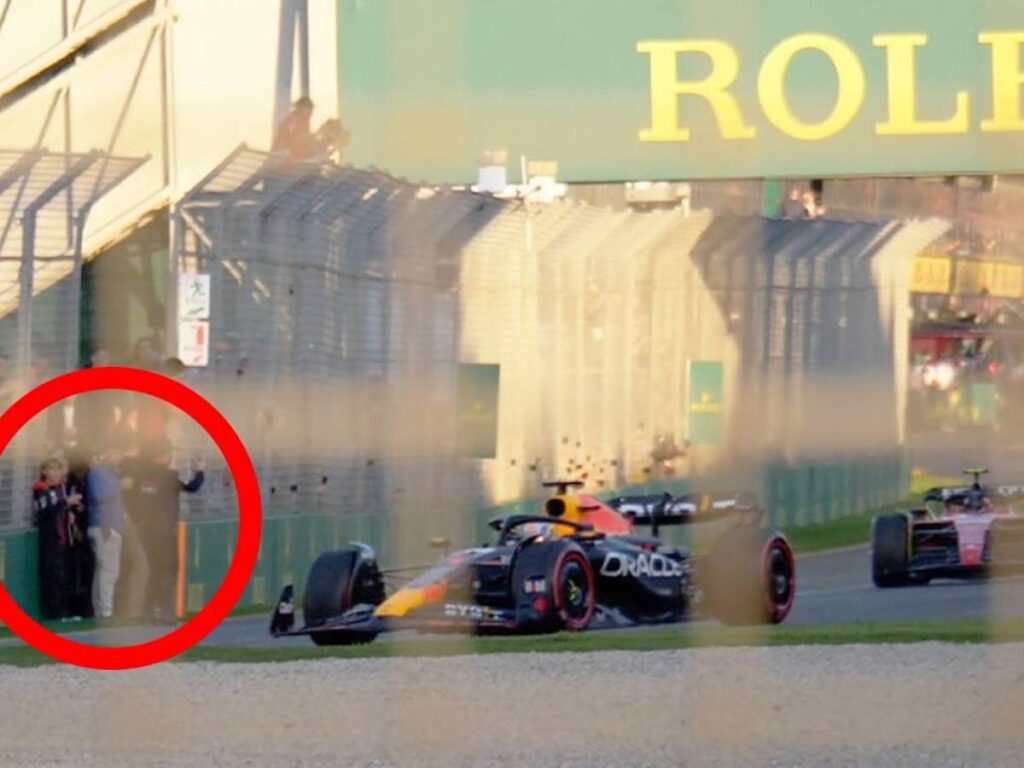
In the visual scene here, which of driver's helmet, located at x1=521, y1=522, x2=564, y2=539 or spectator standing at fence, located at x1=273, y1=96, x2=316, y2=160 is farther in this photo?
driver's helmet, located at x1=521, y1=522, x2=564, y2=539

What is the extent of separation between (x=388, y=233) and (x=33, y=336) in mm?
1164

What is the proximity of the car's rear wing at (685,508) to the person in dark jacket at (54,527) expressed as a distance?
1703mm

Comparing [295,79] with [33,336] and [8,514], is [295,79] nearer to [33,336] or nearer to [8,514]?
[33,336]

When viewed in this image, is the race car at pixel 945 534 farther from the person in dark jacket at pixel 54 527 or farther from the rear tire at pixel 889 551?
the person in dark jacket at pixel 54 527

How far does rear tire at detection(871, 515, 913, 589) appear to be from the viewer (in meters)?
8.82

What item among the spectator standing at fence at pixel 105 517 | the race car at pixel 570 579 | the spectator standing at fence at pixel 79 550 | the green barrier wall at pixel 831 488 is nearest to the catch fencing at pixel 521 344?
the green barrier wall at pixel 831 488

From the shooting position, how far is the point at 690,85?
7.69 metres

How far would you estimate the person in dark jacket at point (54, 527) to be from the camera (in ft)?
28.3

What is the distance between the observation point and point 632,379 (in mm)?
8562

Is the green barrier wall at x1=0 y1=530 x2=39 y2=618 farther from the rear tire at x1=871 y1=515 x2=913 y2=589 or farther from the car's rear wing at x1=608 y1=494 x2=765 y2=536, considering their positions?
the rear tire at x1=871 y1=515 x2=913 y2=589

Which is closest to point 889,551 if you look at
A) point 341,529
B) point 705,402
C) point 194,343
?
point 705,402

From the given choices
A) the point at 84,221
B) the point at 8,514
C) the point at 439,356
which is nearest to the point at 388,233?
the point at 439,356

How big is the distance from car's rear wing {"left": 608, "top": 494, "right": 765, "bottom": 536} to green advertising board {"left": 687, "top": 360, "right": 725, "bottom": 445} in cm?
18

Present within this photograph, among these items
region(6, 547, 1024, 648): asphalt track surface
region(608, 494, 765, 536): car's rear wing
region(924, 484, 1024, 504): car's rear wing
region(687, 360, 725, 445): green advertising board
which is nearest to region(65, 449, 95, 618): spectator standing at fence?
region(6, 547, 1024, 648): asphalt track surface
